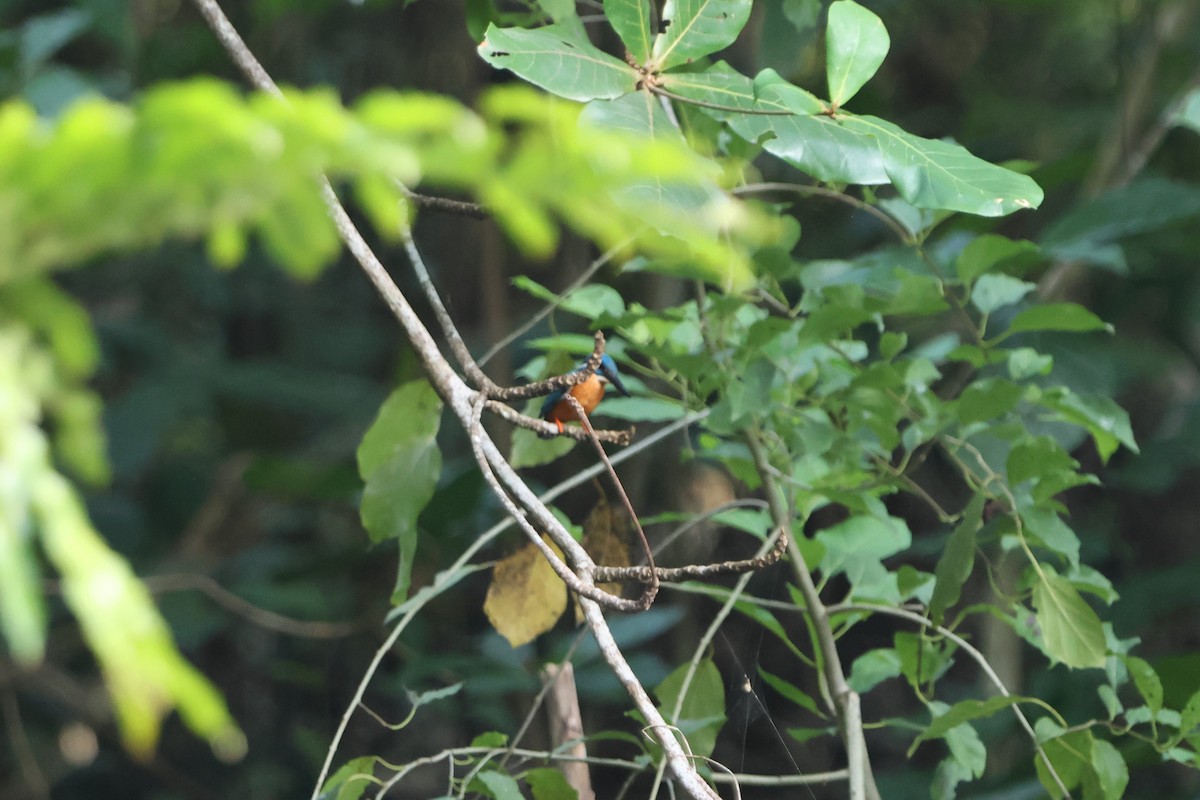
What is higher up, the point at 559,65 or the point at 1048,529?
the point at 559,65

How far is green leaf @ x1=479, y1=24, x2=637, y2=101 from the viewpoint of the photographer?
0.75 meters

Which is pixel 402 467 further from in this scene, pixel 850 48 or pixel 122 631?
pixel 122 631

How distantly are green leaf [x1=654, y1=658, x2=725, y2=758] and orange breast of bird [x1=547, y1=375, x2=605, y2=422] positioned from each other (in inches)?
9.7

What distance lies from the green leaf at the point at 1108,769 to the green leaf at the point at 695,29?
607 mm

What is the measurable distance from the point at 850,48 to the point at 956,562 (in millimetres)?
391

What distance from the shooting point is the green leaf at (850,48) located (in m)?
0.74

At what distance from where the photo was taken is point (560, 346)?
101 centimetres

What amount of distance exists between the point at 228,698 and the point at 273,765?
395mm

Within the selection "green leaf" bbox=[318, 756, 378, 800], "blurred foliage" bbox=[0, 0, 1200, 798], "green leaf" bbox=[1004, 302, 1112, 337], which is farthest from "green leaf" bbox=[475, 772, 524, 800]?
"green leaf" bbox=[1004, 302, 1112, 337]

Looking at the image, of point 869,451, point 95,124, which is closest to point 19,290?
point 95,124

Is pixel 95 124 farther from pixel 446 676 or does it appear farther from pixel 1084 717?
pixel 446 676

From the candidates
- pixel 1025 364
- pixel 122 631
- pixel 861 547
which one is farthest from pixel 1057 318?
pixel 122 631

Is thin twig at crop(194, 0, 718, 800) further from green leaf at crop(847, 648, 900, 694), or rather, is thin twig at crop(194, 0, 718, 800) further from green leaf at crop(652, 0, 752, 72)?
green leaf at crop(847, 648, 900, 694)

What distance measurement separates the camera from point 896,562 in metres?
2.27
